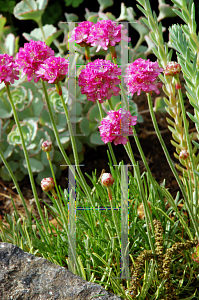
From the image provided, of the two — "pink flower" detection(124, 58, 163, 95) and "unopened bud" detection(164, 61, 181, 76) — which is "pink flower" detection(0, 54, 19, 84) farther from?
"unopened bud" detection(164, 61, 181, 76)

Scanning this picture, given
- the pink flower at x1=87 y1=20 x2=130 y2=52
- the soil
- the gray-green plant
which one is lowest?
the soil

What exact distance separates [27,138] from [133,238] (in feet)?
3.18

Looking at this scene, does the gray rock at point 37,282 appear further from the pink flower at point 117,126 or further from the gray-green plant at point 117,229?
the pink flower at point 117,126

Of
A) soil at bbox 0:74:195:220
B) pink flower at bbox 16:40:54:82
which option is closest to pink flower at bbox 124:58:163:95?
pink flower at bbox 16:40:54:82

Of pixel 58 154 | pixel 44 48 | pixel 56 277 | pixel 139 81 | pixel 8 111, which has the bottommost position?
pixel 58 154

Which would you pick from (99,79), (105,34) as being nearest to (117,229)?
(99,79)

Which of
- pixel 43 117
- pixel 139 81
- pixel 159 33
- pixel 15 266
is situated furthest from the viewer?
pixel 43 117

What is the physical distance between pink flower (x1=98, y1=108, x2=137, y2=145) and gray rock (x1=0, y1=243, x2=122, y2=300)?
45 centimetres

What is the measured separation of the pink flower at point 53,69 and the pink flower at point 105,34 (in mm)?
109

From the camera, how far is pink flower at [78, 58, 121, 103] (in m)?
0.92

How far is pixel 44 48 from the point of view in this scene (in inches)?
40.6

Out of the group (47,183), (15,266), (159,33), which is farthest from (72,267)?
(159,33)

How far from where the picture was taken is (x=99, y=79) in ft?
3.03

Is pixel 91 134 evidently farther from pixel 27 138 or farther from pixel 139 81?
pixel 139 81
